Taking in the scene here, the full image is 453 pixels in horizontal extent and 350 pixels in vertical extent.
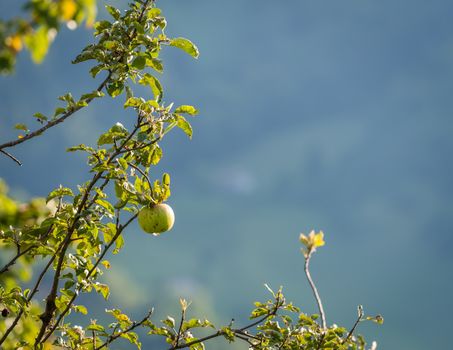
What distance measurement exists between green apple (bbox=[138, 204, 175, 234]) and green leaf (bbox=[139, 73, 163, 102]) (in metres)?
0.91

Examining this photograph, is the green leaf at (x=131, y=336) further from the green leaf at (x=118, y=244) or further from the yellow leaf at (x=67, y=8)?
the yellow leaf at (x=67, y=8)

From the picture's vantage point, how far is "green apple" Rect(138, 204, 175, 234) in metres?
4.80

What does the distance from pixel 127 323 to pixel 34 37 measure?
12.1 ft

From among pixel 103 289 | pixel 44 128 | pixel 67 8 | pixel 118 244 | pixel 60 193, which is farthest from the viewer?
pixel 103 289

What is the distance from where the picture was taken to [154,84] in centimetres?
488

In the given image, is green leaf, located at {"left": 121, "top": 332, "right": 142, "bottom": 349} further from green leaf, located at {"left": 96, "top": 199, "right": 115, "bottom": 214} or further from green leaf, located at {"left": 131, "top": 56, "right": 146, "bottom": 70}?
green leaf, located at {"left": 131, "top": 56, "right": 146, "bottom": 70}

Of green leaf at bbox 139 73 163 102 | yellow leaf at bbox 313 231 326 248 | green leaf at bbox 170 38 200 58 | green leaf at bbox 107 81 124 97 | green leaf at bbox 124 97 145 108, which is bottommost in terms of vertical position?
yellow leaf at bbox 313 231 326 248

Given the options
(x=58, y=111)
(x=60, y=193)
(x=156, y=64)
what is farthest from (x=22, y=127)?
(x=156, y=64)

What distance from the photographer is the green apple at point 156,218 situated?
4801mm

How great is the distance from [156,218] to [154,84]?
113 cm

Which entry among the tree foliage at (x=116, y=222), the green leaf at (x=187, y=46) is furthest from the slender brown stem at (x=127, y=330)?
the green leaf at (x=187, y=46)

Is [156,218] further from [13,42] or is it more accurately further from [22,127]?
[13,42]

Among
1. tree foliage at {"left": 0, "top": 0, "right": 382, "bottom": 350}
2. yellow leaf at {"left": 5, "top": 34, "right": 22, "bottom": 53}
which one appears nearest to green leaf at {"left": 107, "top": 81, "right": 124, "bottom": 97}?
tree foliage at {"left": 0, "top": 0, "right": 382, "bottom": 350}

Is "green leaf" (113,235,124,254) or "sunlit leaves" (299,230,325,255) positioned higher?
"green leaf" (113,235,124,254)
